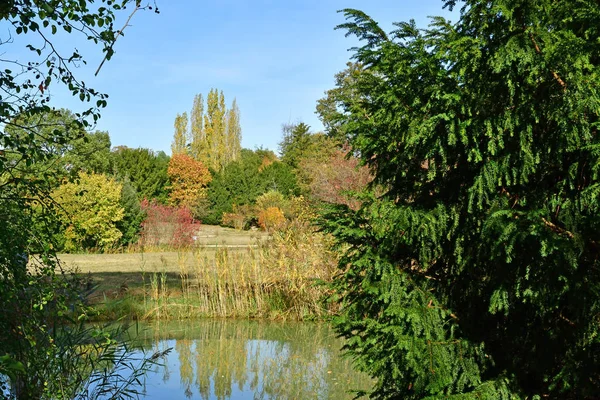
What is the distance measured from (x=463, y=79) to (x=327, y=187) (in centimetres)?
1337

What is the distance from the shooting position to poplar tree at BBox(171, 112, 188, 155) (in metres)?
39.4

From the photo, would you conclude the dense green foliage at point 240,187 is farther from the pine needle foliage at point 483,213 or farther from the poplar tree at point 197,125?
the pine needle foliage at point 483,213

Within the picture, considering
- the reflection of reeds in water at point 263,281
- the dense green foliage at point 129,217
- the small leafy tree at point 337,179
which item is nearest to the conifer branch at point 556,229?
the reflection of reeds in water at point 263,281

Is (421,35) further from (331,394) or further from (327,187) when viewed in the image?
(327,187)

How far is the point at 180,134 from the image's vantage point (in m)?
39.6

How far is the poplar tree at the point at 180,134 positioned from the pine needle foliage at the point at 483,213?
3668cm

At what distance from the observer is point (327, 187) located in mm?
16750

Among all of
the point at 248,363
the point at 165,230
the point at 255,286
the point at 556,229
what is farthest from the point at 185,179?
the point at 556,229

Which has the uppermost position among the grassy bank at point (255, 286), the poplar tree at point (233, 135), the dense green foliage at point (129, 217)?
the poplar tree at point (233, 135)

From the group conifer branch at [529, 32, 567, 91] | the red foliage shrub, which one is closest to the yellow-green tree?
the red foliage shrub

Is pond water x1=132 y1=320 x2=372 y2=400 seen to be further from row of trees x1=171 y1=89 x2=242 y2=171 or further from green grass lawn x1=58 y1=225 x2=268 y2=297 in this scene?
row of trees x1=171 y1=89 x2=242 y2=171

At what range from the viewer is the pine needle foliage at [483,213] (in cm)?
292

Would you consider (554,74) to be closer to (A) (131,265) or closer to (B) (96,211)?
(A) (131,265)

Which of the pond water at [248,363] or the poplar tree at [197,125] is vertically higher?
the poplar tree at [197,125]
